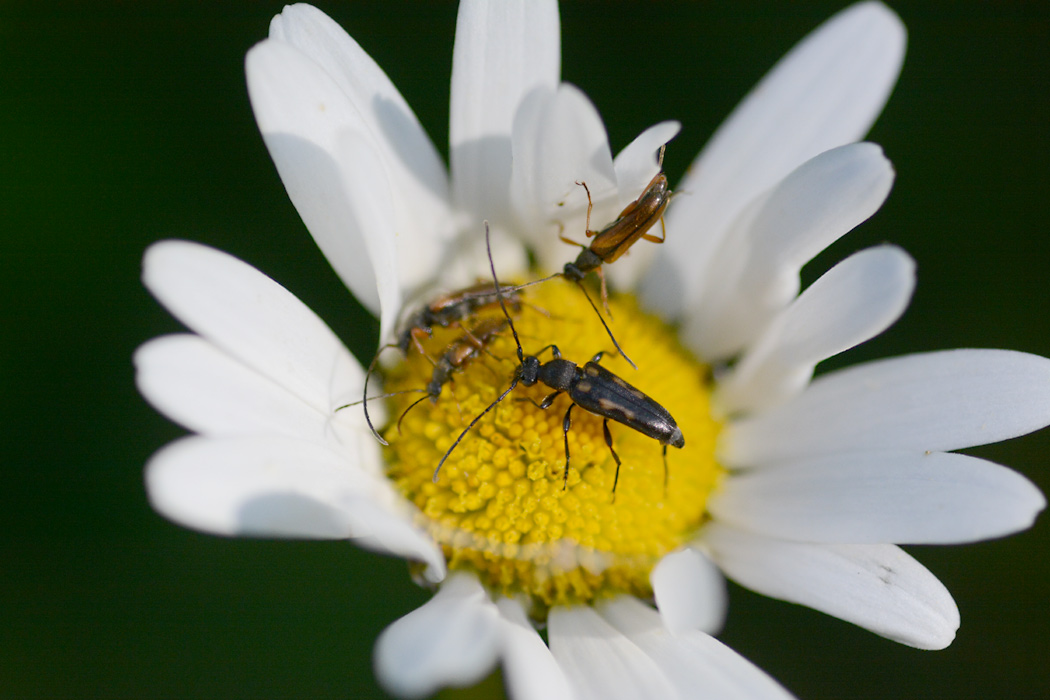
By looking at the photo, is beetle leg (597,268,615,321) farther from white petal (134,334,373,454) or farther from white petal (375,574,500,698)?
white petal (375,574,500,698)

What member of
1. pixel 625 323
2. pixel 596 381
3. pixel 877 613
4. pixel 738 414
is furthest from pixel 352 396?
pixel 877 613

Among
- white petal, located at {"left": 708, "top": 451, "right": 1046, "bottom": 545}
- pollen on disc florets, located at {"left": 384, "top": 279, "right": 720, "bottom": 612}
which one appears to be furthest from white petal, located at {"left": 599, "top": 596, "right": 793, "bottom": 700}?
white petal, located at {"left": 708, "top": 451, "right": 1046, "bottom": 545}

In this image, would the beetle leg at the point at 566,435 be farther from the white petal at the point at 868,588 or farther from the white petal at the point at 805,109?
the white petal at the point at 805,109

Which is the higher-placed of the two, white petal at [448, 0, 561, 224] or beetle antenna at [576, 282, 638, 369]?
white petal at [448, 0, 561, 224]

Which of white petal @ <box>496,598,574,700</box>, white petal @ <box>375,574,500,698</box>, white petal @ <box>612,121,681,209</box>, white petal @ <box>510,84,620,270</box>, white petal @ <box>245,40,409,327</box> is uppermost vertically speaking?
white petal @ <box>245,40,409,327</box>

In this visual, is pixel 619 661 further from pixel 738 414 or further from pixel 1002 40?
pixel 1002 40

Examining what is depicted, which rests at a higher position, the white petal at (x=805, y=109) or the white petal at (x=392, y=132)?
the white petal at (x=392, y=132)

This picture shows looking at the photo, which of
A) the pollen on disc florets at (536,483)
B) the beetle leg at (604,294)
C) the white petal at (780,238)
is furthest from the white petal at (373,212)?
the white petal at (780,238)

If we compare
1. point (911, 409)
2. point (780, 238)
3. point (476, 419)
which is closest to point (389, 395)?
point (476, 419)
